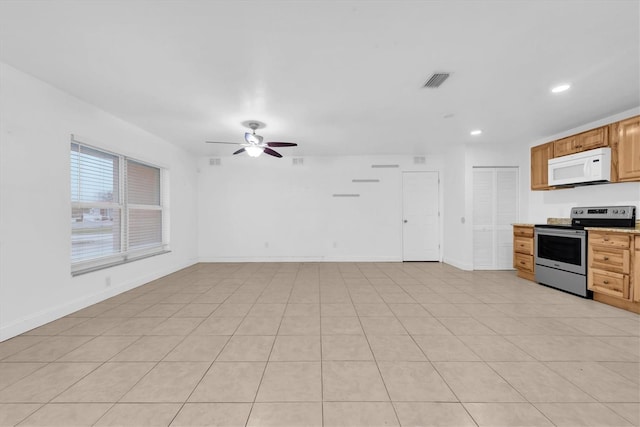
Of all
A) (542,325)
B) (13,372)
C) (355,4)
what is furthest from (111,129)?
(542,325)

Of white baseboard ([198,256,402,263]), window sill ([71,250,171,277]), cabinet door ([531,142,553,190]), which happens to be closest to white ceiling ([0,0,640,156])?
cabinet door ([531,142,553,190])


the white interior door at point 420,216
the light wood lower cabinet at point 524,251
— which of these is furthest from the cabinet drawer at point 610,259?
the white interior door at point 420,216

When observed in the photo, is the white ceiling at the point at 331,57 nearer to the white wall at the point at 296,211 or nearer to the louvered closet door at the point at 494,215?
the louvered closet door at the point at 494,215

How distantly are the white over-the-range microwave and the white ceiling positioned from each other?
60 centimetres

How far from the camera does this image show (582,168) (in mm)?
3787

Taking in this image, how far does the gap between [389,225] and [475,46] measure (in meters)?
4.48

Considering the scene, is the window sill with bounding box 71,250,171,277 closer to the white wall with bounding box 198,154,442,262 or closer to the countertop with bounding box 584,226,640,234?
the white wall with bounding box 198,154,442,262

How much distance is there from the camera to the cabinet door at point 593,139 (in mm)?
3543

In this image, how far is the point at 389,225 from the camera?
244 inches

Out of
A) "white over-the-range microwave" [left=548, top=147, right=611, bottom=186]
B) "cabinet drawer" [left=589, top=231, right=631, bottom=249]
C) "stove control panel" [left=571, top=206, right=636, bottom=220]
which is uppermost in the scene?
"white over-the-range microwave" [left=548, top=147, right=611, bottom=186]

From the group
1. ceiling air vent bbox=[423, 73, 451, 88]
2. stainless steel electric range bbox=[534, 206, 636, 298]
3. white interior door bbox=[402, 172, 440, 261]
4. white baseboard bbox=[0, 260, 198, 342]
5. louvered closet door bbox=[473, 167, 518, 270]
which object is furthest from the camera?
white interior door bbox=[402, 172, 440, 261]

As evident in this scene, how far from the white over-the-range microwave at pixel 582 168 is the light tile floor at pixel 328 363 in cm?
182

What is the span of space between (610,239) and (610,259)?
27cm

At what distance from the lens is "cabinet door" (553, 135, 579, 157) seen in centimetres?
397
